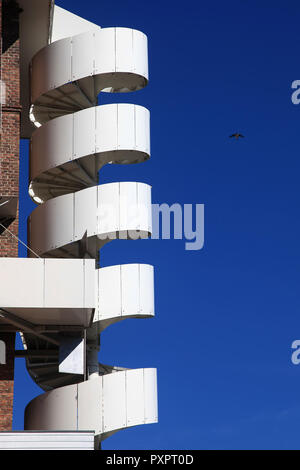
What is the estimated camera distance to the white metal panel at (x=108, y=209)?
36.7m

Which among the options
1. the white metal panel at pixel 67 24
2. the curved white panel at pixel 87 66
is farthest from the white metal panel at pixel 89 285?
the white metal panel at pixel 67 24

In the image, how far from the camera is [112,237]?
121 feet

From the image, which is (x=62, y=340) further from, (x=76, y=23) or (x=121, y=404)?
(x=76, y=23)

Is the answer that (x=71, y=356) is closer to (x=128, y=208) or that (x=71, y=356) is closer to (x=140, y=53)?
(x=128, y=208)

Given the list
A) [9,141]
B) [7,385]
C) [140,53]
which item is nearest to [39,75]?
[140,53]

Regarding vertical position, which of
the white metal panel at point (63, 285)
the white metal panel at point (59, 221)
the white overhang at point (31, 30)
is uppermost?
the white overhang at point (31, 30)

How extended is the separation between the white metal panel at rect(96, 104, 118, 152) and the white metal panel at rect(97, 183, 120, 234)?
55.2 inches

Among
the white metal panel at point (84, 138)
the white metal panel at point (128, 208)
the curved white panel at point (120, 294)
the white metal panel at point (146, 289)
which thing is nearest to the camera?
the curved white panel at point (120, 294)

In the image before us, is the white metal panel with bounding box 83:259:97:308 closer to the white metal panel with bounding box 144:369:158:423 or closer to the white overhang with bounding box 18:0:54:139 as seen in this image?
the white metal panel with bounding box 144:369:158:423

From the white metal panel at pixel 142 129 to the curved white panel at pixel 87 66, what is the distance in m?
1.30

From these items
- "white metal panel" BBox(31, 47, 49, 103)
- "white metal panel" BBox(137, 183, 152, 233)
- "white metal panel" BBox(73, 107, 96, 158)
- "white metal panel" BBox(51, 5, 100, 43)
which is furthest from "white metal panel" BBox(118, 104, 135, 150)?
"white metal panel" BBox(51, 5, 100, 43)

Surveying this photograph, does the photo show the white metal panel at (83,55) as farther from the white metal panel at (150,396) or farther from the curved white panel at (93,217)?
the white metal panel at (150,396)

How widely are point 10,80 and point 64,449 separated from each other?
1235cm
